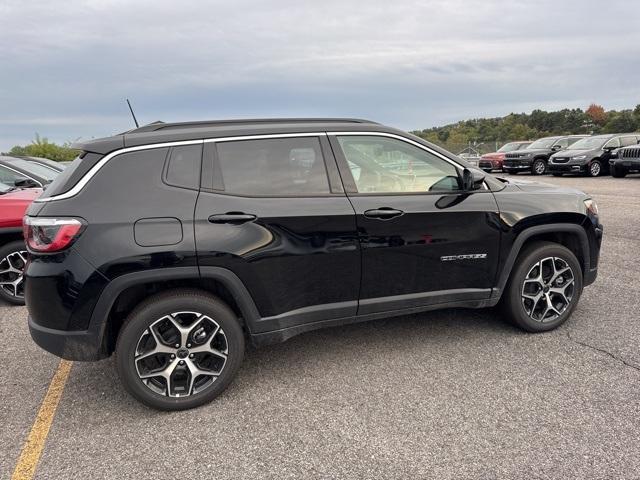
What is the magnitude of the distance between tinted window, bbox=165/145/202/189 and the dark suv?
20218mm

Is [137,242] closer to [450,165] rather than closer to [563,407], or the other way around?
[450,165]

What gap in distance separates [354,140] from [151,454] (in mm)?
2364

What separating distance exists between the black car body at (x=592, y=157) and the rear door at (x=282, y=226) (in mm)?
17823

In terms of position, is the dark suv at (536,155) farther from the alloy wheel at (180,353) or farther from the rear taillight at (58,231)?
the rear taillight at (58,231)

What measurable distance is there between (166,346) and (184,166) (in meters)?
1.14

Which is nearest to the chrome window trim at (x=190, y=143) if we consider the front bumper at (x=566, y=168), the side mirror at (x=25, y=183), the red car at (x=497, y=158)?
the side mirror at (x=25, y=183)

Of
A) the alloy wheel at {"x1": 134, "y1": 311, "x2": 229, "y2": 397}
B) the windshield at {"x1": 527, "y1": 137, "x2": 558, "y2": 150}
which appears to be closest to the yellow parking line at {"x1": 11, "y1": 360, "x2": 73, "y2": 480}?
the alloy wheel at {"x1": 134, "y1": 311, "x2": 229, "y2": 397}

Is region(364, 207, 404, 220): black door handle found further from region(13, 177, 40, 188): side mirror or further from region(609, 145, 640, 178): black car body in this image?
region(609, 145, 640, 178): black car body

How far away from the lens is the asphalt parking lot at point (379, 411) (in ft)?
8.00

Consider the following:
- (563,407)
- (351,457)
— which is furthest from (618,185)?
(351,457)

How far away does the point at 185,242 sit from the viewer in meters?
2.83

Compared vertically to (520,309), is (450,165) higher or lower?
higher

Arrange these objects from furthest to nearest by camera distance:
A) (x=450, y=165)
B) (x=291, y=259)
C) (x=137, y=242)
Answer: (x=450, y=165) → (x=291, y=259) → (x=137, y=242)

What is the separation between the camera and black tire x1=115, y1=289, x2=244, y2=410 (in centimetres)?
283
